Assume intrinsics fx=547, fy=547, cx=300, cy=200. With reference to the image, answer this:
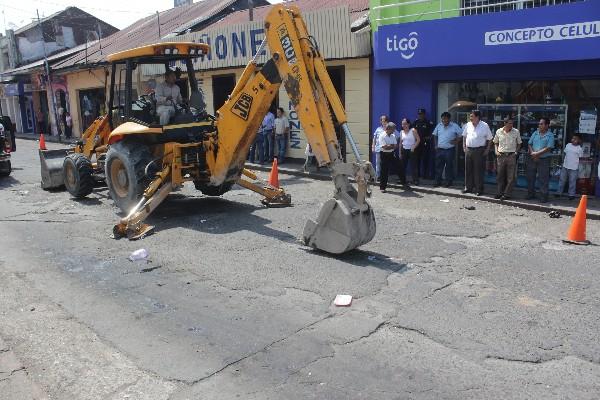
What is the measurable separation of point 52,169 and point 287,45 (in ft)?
26.3

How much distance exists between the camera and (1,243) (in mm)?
8898

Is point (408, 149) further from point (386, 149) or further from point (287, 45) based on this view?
point (287, 45)

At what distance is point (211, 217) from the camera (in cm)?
1006

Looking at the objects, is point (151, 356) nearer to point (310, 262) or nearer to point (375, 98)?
point (310, 262)

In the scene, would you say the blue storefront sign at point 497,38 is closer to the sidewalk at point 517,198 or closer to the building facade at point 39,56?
the sidewalk at point 517,198

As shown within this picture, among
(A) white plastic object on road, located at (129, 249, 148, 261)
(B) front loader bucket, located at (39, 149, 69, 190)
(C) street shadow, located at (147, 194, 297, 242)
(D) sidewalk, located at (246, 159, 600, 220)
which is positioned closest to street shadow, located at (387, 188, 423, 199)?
(D) sidewalk, located at (246, 159, 600, 220)

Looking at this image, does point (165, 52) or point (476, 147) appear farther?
point (476, 147)

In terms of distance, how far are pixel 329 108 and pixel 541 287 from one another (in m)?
3.60

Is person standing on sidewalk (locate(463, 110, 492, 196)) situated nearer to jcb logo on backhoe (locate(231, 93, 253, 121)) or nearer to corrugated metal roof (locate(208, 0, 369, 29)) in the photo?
corrugated metal roof (locate(208, 0, 369, 29))

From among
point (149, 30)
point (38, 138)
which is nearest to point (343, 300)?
point (149, 30)

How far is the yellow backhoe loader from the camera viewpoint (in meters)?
7.34

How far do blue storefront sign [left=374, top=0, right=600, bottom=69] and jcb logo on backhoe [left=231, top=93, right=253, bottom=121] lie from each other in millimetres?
5339

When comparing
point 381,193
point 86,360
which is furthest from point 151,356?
point 381,193

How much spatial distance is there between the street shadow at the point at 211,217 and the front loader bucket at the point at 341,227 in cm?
105
